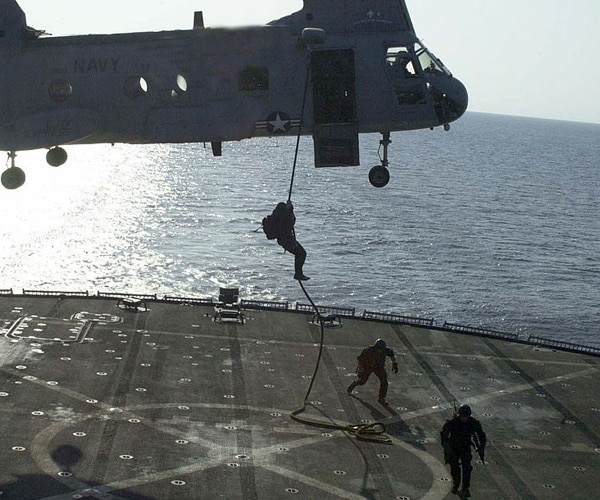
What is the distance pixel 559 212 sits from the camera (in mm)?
111125

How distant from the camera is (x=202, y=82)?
20.8 metres

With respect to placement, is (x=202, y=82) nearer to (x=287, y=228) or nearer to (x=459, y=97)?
(x=287, y=228)

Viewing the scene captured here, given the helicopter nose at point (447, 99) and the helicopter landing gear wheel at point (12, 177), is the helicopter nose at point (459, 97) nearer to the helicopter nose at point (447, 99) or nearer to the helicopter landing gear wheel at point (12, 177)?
the helicopter nose at point (447, 99)

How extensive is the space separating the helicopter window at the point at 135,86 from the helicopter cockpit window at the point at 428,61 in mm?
6208

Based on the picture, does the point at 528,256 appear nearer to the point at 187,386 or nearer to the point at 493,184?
the point at 493,184

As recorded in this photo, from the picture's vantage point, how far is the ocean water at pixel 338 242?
69.1 m

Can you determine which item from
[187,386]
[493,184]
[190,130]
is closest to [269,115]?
[190,130]

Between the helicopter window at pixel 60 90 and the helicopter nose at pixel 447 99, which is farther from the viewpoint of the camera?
the helicopter nose at pixel 447 99

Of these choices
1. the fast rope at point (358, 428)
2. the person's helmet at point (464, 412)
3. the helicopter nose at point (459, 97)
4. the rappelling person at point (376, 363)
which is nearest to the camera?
the person's helmet at point (464, 412)

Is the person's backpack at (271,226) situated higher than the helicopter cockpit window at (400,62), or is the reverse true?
the helicopter cockpit window at (400,62)

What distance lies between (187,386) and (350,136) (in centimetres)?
983

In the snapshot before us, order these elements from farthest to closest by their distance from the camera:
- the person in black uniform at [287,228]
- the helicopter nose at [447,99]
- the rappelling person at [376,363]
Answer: the rappelling person at [376,363] → the helicopter nose at [447,99] → the person in black uniform at [287,228]

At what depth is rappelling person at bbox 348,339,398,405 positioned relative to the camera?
84.7ft

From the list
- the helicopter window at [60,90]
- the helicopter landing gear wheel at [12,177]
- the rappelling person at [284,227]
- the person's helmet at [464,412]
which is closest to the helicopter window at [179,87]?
the helicopter window at [60,90]
